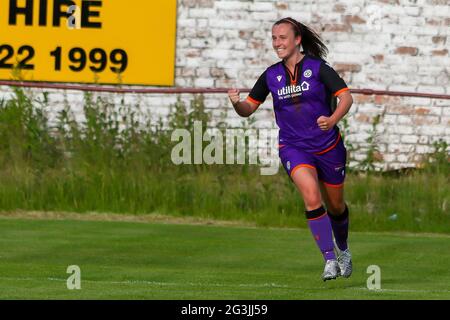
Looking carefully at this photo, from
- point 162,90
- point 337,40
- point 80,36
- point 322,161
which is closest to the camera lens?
point 322,161

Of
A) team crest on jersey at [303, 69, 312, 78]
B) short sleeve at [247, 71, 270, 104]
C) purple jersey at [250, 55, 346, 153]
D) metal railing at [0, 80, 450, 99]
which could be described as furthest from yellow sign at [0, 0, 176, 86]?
team crest on jersey at [303, 69, 312, 78]

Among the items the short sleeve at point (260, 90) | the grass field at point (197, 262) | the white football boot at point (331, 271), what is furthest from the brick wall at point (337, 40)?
the white football boot at point (331, 271)

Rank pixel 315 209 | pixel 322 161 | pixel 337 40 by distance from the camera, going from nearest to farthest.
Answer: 1. pixel 315 209
2. pixel 322 161
3. pixel 337 40

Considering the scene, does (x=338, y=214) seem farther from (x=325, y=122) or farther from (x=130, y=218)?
(x=130, y=218)

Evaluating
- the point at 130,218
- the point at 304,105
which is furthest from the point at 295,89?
the point at 130,218

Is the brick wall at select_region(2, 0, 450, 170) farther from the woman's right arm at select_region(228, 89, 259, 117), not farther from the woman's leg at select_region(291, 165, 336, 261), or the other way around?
the woman's leg at select_region(291, 165, 336, 261)

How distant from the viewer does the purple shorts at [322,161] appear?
11094mm

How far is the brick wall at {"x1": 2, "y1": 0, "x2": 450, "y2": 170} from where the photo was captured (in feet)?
71.4

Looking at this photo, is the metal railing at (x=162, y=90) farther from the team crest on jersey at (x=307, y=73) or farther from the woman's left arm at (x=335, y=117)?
the woman's left arm at (x=335, y=117)

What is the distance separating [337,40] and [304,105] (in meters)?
10.9

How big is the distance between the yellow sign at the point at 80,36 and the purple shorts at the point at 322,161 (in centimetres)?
1040

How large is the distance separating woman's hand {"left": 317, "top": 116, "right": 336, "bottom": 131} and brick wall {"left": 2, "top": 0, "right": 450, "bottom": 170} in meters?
10.8

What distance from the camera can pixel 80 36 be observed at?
21547mm
